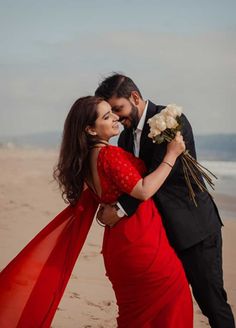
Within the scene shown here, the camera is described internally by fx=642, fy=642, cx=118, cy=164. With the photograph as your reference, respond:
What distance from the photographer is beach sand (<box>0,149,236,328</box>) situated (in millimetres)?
5539

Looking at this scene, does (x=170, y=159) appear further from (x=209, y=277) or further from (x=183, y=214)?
(x=209, y=277)

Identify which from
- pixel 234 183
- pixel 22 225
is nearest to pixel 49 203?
pixel 22 225

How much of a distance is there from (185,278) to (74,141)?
1056mm

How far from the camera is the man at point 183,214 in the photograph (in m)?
3.83

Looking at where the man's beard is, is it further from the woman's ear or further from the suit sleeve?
the suit sleeve

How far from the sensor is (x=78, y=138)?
370 centimetres

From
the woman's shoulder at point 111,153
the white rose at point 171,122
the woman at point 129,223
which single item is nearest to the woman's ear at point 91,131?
the woman at point 129,223

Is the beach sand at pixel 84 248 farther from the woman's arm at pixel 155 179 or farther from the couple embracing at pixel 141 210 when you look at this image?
the woman's arm at pixel 155 179

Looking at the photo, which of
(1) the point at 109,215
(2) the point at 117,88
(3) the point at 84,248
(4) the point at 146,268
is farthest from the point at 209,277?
(3) the point at 84,248

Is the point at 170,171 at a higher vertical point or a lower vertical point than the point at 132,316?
higher

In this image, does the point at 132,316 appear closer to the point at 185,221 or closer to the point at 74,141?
the point at 185,221

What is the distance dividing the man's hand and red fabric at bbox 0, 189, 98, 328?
0.28 m

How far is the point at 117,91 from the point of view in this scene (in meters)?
3.82

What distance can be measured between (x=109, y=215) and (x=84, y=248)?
446cm
